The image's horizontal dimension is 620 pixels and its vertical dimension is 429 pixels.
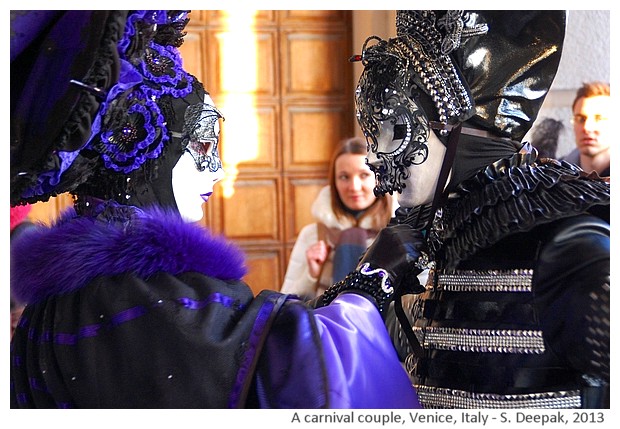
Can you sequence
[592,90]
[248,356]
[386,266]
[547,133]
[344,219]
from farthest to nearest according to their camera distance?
[344,219]
[547,133]
[592,90]
[386,266]
[248,356]

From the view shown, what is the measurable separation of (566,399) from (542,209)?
0.35 metres

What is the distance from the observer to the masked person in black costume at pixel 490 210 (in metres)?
1.62

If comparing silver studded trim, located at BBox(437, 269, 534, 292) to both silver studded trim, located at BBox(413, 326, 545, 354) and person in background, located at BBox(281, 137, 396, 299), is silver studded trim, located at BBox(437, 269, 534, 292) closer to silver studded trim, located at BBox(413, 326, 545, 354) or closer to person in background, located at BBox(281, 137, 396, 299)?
silver studded trim, located at BBox(413, 326, 545, 354)

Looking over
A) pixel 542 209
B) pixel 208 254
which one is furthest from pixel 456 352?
pixel 208 254

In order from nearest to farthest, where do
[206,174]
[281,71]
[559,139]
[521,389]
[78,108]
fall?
1. [78,108]
2. [521,389]
3. [206,174]
4. [559,139]
5. [281,71]

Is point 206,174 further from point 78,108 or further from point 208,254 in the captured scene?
point 78,108

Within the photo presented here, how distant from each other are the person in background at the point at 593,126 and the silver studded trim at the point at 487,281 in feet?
6.13

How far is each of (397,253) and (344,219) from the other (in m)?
2.02

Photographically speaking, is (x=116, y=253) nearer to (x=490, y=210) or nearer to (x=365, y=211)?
(x=490, y=210)

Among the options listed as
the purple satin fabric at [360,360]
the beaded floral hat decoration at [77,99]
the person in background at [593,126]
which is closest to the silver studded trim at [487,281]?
the purple satin fabric at [360,360]

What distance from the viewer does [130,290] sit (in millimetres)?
1675

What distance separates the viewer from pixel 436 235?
1863 mm

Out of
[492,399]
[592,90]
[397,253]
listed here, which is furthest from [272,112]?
[492,399]

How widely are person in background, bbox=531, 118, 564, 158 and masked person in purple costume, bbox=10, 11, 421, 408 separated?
204 centimetres
